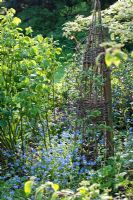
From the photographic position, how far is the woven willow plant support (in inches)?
184

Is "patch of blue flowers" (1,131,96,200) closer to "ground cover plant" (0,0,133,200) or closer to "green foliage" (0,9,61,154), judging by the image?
"ground cover plant" (0,0,133,200)

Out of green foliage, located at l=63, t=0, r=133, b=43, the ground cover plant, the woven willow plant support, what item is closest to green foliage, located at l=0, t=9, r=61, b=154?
the ground cover plant

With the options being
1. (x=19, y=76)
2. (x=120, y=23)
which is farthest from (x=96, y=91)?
(x=120, y=23)

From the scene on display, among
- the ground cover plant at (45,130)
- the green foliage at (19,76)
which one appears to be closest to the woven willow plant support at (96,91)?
the ground cover plant at (45,130)

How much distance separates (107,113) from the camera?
4723 mm

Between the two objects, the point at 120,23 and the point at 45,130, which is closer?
the point at 120,23

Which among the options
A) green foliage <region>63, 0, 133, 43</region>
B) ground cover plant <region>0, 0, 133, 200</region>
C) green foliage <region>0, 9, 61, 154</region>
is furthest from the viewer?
green foliage <region>63, 0, 133, 43</region>

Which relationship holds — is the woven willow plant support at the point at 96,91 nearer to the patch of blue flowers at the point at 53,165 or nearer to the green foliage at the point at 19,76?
the patch of blue flowers at the point at 53,165

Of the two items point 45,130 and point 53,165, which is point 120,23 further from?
point 53,165

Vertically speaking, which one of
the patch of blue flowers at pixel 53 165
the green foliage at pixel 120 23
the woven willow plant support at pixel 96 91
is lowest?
the patch of blue flowers at pixel 53 165

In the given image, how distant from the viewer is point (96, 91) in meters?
4.72

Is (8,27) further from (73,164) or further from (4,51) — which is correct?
(73,164)

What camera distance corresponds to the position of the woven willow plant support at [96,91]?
4668 millimetres

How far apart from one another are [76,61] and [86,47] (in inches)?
19.8
